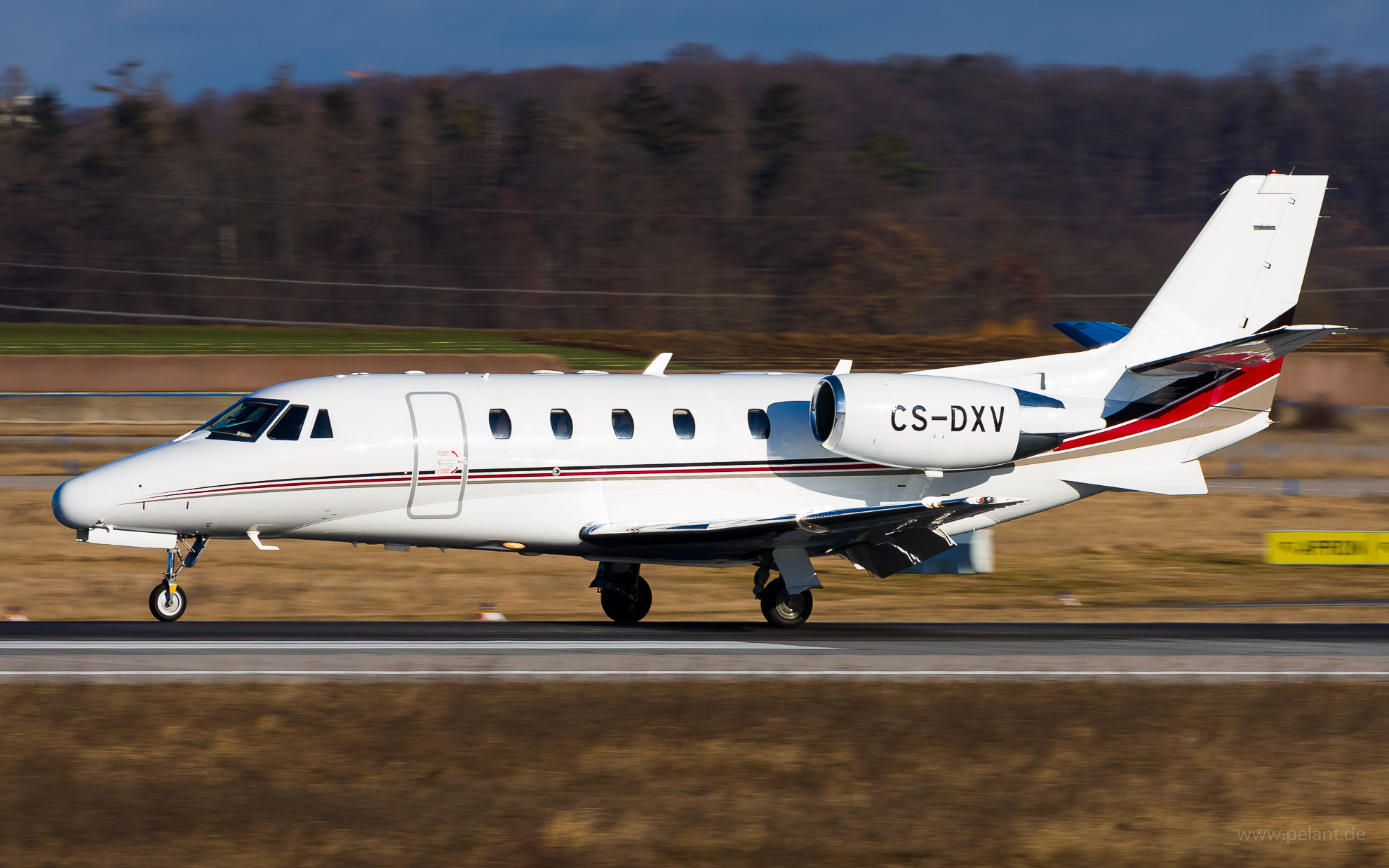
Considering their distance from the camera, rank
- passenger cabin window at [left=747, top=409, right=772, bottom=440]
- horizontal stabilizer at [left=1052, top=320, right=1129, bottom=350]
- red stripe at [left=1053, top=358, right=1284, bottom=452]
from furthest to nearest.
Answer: horizontal stabilizer at [left=1052, top=320, right=1129, bottom=350] → red stripe at [left=1053, top=358, right=1284, bottom=452] → passenger cabin window at [left=747, top=409, right=772, bottom=440]

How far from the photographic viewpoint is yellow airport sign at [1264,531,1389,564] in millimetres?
26906

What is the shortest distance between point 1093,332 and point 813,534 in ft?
22.0

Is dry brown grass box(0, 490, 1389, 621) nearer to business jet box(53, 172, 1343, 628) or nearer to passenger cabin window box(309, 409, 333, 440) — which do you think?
business jet box(53, 172, 1343, 628)

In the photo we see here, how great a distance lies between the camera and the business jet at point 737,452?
58.0 feet

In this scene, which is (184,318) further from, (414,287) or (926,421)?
(926,421)

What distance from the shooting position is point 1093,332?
874 inches

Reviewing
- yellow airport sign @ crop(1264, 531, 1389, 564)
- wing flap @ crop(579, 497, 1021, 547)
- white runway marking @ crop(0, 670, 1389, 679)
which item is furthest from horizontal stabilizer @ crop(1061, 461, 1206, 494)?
yellow airport sign @ crop(1264, 531, 1389, 564)

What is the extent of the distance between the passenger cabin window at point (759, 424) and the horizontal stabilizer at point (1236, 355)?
5344 mm

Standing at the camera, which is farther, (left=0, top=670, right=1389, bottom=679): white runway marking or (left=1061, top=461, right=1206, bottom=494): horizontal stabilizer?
(left=1061, top=461, right=1206, bottom=494): horizontal stabilizer

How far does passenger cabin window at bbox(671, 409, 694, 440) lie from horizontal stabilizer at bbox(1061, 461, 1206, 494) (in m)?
5.38

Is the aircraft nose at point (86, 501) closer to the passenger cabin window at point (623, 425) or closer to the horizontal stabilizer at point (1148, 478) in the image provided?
the passenger cabin window at point (623, 425)

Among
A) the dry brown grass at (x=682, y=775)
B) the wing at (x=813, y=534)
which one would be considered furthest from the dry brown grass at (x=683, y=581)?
the dry brown grass at (x=682, y=775)

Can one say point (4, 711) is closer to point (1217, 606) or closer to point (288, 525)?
point (288, 525)

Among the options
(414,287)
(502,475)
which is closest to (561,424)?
(502,475)
